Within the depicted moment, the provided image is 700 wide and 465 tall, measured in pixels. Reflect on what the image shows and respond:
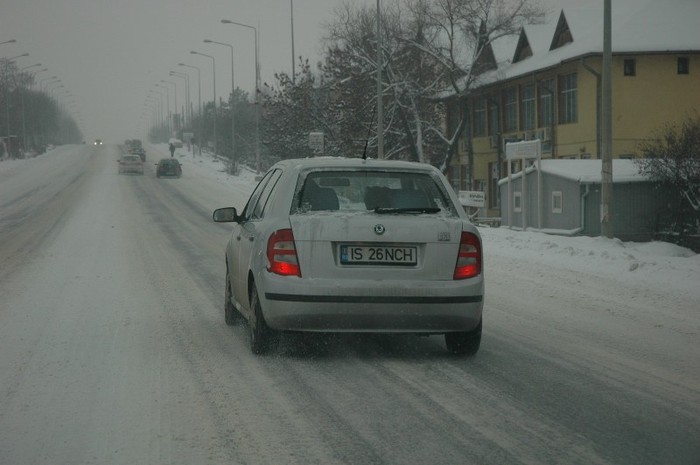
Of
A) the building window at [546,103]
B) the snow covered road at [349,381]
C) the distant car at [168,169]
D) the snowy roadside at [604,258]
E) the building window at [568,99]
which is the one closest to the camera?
the snow covered road at [349,381]

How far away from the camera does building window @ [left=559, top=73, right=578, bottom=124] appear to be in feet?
140

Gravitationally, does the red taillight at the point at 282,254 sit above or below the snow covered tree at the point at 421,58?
below

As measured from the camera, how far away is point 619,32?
137ft

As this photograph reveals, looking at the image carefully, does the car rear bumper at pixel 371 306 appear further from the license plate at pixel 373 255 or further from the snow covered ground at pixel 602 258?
the snow covered ground at pixel 602 258

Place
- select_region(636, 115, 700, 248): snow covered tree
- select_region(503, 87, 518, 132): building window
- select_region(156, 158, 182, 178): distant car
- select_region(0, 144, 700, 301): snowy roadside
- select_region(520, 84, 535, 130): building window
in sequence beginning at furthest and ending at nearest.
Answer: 1. select_region(156, 158, 182, 178): distant car
2. select_region(503, 87, 518, 132): building window
3. select_region(520, 84, 535, 130): building window
4. select_region(636, 115, 700, 248): snow covered tree
5. select_region(0, 144, 700, 301): snowy roadside

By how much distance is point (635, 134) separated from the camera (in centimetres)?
4041

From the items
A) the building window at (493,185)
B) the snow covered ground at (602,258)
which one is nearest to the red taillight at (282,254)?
the snow covered ground at (602,258)

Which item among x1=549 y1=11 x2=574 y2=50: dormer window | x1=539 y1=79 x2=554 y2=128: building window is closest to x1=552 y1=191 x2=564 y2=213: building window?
x1=539 y1=79 x2=554 y2=128: building window

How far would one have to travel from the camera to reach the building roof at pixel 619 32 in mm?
40500

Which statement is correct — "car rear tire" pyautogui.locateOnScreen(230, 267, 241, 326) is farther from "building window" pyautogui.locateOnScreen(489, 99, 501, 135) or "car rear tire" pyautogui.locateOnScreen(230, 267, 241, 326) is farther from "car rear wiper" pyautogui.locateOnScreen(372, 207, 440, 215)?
"building window" pyautogui.locateOnScreen(489, 99, 501, 135)

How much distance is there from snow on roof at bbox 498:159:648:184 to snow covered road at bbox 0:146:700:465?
15039 mm

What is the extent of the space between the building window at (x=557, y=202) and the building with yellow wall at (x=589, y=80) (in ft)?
28.7

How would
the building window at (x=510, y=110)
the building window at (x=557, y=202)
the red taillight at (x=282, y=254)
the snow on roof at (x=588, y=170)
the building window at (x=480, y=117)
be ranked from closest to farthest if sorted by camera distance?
the red taillight at (x=282, y=254)
the snow on roof at (x=588, y=170)
the building window at (x=557, y=202)
the building window at (x=510, y=110)
the building window at (x=480, y=117)

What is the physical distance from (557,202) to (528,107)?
18.2 metres
